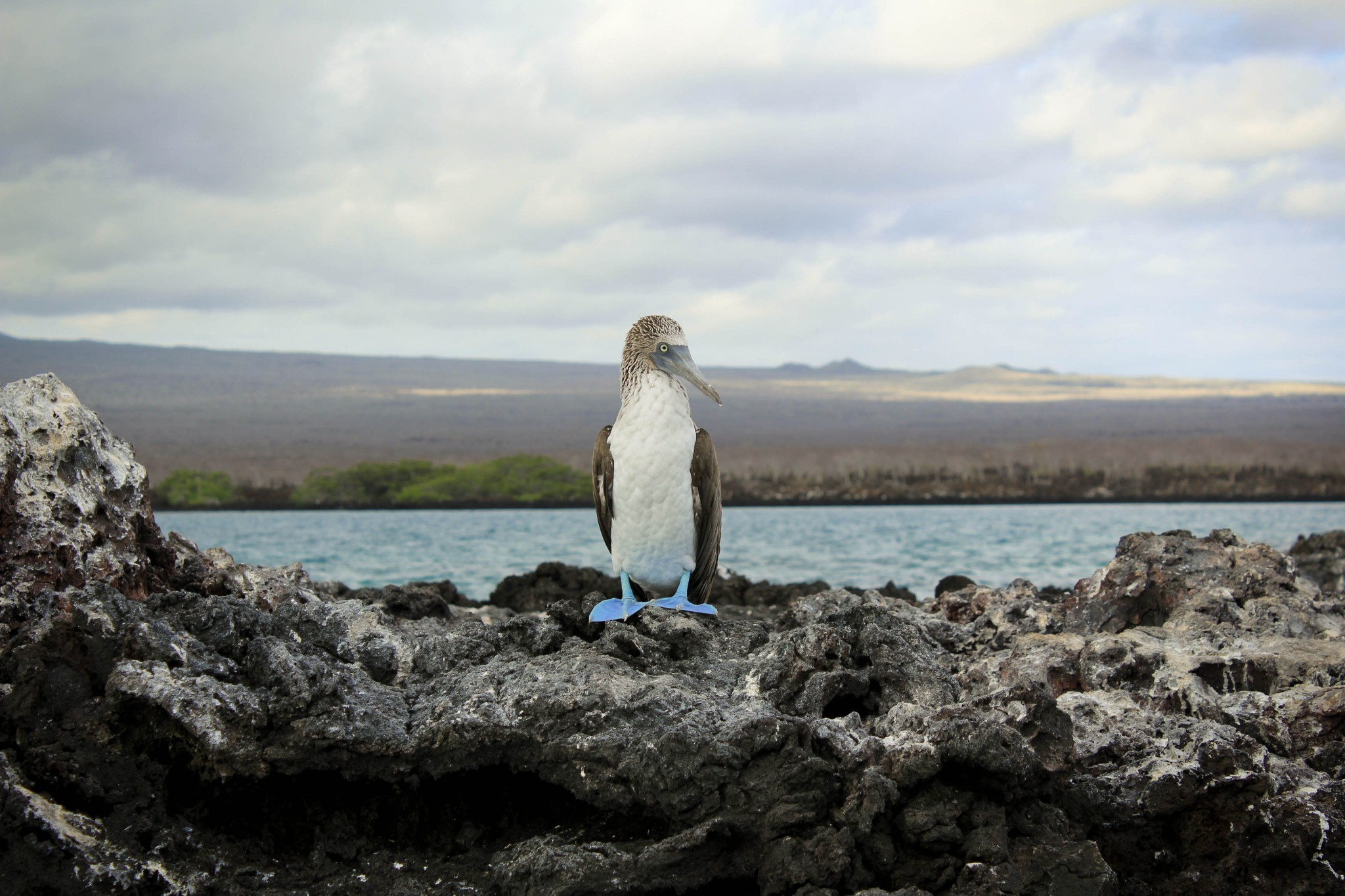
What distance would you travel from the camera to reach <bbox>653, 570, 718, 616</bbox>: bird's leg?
5.07m

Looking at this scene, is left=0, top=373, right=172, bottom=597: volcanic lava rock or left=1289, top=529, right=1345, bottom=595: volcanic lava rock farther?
left=1289, top=529, right=1345, bottom=595: volcanic lava rock

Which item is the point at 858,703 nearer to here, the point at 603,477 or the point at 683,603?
the point at 683,603

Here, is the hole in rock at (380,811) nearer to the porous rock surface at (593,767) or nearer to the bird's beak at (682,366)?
the porous rock surface at (593,767)

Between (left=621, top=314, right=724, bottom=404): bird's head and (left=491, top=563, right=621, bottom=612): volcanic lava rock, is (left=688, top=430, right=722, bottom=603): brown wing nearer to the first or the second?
(left=621, top=314, right=724, bottom=404): bird's head

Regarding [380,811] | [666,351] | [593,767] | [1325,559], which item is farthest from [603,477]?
[1325,559]

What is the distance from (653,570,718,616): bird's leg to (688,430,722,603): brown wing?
0.17 meters

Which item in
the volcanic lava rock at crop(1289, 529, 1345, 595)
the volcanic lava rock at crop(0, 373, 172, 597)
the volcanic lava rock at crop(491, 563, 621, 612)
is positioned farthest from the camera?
the volcanic lava rock at crop(1289, 529, 1345, 595)

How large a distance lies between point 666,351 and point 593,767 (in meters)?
2.17

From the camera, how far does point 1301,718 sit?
14.9 ft

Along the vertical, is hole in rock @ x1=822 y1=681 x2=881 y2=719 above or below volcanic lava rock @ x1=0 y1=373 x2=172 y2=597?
below

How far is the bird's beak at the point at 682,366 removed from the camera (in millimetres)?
4930

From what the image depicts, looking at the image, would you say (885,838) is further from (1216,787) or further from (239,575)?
(239,575)

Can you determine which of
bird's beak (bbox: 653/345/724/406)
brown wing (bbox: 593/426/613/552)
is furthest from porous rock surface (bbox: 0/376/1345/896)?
bird's beak (bbox: 653/345/724/406)

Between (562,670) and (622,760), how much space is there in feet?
1.91
